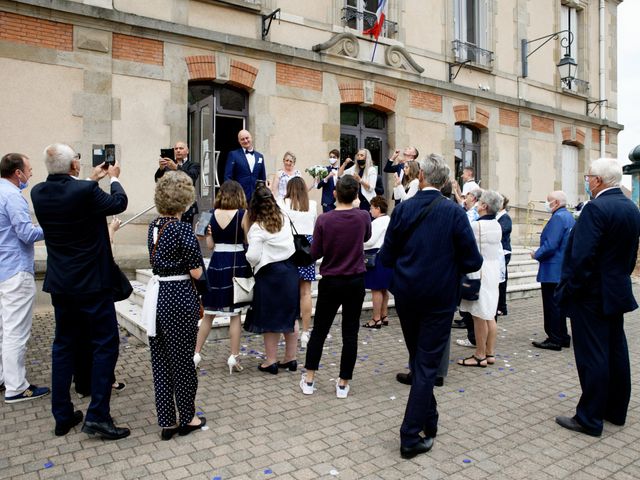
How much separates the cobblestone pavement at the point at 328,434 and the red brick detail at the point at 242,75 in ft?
20.1

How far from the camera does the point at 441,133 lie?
43.7ft

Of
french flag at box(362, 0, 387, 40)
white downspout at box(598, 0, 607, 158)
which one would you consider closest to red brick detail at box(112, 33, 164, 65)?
french flag at box(362, 0, 387, 40)

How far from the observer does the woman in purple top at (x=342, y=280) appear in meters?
4.50

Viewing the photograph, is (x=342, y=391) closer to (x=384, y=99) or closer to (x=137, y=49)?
(x=137, y=49)

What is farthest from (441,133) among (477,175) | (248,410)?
(248,410)

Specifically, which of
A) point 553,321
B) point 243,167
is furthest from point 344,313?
point 243,167

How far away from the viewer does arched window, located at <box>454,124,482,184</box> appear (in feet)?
46.4

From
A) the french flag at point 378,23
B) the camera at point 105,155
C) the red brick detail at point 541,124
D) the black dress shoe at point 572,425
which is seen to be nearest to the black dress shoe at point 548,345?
the black dress shoe at point 572,425

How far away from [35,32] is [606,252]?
8.40 meters

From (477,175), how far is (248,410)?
12003mm

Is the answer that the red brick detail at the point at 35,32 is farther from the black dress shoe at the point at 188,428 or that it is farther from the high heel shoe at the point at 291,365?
the black dress shoe at the point at 188,428

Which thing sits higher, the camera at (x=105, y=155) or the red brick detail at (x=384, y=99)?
the red brick detail at (x=384, y=99)

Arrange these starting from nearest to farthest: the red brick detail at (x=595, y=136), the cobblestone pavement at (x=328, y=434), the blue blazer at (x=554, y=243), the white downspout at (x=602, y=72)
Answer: the cobblestone pavement at (x=328, y=434) < the blue blazer at (x=554, y=243) < the red brick detail at (x=595, y=136) < the white downspout at (x=602, y=72)

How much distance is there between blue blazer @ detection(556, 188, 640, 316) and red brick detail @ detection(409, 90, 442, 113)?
9310 millimetres
